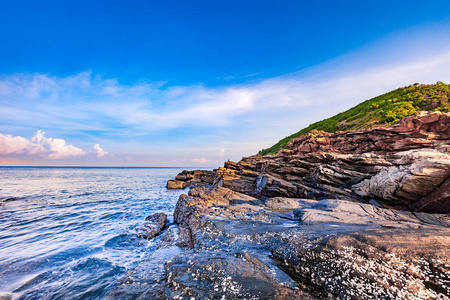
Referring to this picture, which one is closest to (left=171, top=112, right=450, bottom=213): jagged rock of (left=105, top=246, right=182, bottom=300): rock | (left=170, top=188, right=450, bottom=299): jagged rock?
(left=170, top=188, right=450, bottom=299): jagged rock

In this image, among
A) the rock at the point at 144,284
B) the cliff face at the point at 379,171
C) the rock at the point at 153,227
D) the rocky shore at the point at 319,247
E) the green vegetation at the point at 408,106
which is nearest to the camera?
the rocky shore at the point at 319,247

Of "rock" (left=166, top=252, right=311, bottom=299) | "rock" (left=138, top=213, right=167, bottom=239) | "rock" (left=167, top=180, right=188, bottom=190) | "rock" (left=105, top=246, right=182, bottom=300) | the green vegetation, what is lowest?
"rock" (left=167, top=180, right=188, bottom=190)

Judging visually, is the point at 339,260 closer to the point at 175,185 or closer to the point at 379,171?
the point at 379,171

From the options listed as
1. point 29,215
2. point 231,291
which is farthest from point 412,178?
point 29,215

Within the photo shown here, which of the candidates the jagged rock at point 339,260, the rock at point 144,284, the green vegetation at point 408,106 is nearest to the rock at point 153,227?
the jagged rock at point 339,260

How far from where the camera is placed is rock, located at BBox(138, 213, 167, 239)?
11660 mm

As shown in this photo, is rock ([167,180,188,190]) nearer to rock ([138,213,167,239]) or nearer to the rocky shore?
the rocky shore

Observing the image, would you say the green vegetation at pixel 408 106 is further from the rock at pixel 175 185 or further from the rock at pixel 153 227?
the rock at pixel 175 185

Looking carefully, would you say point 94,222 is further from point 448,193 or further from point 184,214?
point 448,193

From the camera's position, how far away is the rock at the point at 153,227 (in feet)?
38.3

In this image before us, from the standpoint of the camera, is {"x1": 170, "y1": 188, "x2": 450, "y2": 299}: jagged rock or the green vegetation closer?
{"x1": 170, "y1": 188, "x2": 450, "y2": 299}: jagged rock

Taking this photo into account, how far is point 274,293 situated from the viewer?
4.31 meters

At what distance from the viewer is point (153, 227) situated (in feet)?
41.5

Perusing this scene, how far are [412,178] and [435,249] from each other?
10.8 meters
